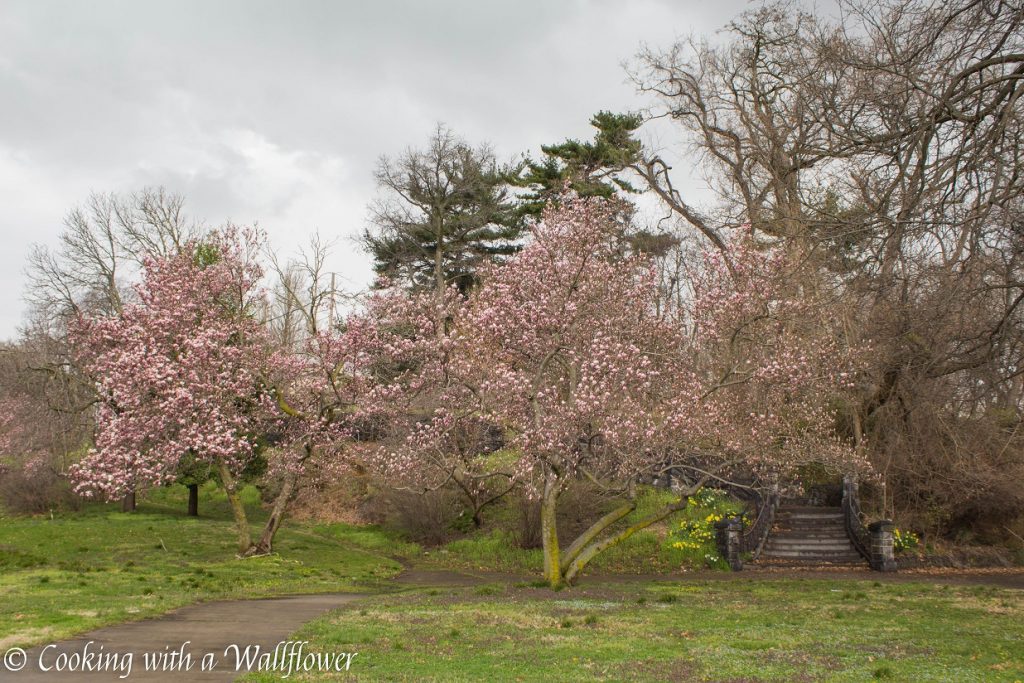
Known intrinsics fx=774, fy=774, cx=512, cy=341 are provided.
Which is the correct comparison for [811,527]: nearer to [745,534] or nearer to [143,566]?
[745,534]

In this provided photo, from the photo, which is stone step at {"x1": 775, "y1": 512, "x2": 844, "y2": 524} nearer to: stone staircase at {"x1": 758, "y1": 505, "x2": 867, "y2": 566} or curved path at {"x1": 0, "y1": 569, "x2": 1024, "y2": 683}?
stone staircase at {"x1": 758, "y1": 505, "x2": 867, "y2": 566}

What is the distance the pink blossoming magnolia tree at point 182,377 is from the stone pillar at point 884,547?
57.8 feet

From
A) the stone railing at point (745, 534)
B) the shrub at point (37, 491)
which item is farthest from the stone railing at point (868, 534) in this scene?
the shrub at point (37, 491)

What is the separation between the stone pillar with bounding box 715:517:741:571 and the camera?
22.9 metres

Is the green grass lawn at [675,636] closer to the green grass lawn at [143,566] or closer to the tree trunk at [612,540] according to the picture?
the tree trunk at [612,540]

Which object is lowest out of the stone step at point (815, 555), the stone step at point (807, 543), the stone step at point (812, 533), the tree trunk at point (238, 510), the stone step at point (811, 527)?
the stone step at point (815, 555)

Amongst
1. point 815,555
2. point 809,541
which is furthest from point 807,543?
point 815,555

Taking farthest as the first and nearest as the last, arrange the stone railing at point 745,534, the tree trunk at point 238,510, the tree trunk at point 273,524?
the stone railing at point 745,534, the tree trunk at point 273,524, the tree trunk at point 238,510

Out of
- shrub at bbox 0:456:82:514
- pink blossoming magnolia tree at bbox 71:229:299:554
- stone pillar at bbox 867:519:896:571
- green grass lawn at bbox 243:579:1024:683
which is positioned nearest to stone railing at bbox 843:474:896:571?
stone pillar at bbox 867:519:896:571

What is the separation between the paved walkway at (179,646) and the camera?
8508 millimetres

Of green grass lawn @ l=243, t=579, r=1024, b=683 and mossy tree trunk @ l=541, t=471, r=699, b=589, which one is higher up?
mossy tree trunk @ l=541, t=471, r=699, b=589

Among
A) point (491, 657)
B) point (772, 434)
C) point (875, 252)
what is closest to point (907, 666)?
point (491, 657)

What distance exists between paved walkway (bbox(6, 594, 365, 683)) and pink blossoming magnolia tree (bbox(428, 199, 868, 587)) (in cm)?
639

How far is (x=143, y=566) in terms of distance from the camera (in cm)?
1939
